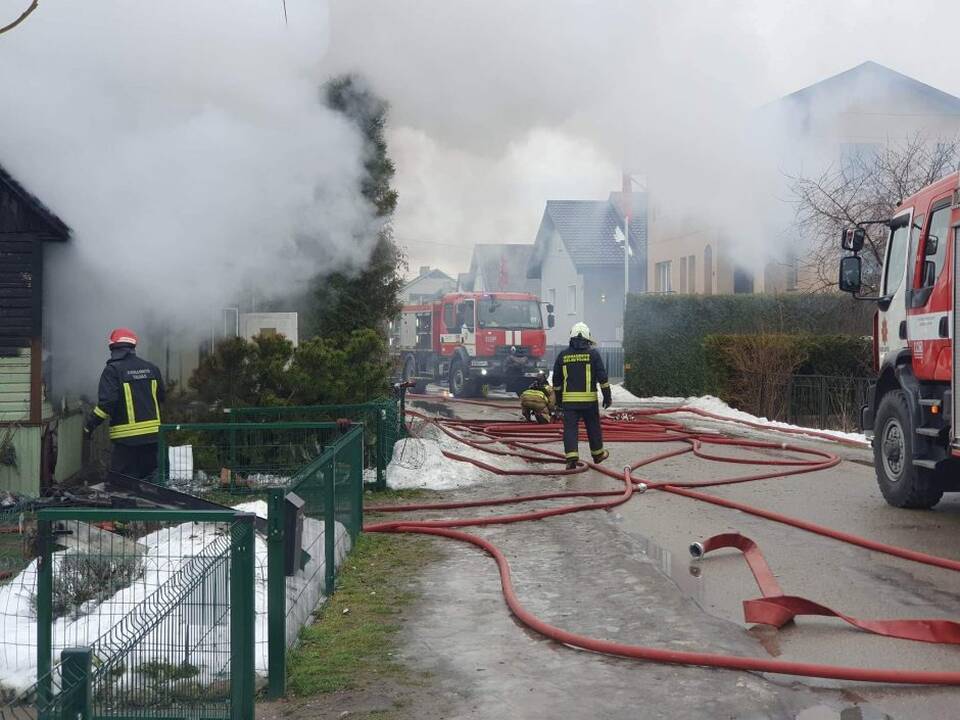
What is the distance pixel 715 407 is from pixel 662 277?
1511cm

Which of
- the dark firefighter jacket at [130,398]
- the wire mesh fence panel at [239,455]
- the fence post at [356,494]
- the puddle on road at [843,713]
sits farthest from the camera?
the wire mesh fence panel at [239,455]

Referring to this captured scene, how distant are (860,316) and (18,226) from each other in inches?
733

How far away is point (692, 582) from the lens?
7305mm

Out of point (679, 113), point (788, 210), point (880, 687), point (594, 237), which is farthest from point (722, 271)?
point (880, 687)

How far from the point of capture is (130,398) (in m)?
9.78

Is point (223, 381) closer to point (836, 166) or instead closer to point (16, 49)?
point (16, 49)

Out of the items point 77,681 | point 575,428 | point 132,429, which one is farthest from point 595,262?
point 77,681

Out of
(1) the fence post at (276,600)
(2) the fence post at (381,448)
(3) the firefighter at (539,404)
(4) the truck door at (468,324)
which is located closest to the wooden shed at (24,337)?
(2) the fence post at (381,448)

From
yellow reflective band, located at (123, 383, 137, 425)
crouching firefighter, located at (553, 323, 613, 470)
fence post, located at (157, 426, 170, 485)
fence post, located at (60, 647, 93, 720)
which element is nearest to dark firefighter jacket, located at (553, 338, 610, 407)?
crouching firefighter, located at (553, 323, 613, 470)

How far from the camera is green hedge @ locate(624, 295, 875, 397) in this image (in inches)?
1017

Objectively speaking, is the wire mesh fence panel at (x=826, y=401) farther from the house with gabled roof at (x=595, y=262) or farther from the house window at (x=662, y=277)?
the house with gabled roof at (x=595, y=262)

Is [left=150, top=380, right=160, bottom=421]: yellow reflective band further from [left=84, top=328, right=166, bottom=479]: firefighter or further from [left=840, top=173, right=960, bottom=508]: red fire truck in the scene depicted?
[left=840, top=173, right=960, bottom=508]: red fire truck

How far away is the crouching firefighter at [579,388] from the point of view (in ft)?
42.1

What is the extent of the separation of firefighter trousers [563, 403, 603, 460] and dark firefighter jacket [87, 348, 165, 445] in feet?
15.9
